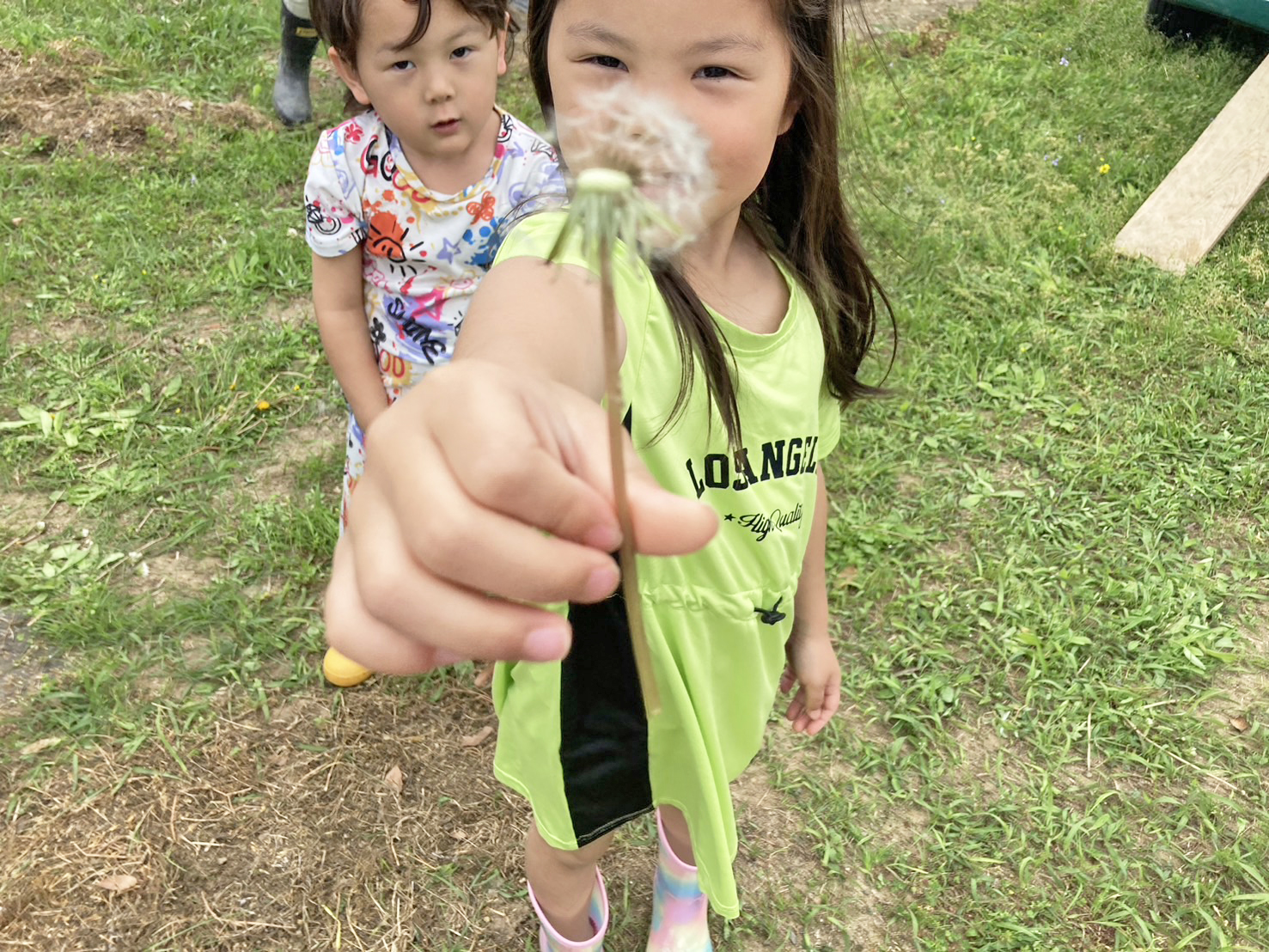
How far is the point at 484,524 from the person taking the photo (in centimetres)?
65

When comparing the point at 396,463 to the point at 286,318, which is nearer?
the point at 396,463

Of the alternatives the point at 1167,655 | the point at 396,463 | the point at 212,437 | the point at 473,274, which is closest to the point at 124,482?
the point at 212,437

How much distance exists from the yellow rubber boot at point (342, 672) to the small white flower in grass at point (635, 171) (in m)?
1.96

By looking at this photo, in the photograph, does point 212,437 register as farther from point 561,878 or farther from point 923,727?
point 923,727

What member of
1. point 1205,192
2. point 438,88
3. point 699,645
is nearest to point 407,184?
point 438,88

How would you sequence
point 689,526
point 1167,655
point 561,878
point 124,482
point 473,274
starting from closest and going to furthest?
1. point 689,526
2. point 561,878
3. point 473,274
4. point 1167,655
5. point 124,482

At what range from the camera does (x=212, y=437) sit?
342 centimetres

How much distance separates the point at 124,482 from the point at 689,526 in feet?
10.2

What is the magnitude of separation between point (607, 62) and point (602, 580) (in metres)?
0.77

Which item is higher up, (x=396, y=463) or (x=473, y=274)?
(x=396, y=463)

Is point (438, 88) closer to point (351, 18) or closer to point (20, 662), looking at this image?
point (351, 18)

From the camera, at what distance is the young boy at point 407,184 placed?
6.97ft

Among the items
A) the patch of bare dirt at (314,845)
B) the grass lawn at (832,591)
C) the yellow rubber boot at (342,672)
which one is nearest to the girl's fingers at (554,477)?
the grass lawn at (832,591)

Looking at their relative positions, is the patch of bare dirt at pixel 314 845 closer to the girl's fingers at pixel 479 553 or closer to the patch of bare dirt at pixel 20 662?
the patch of bare dirt at pixel 20 662
